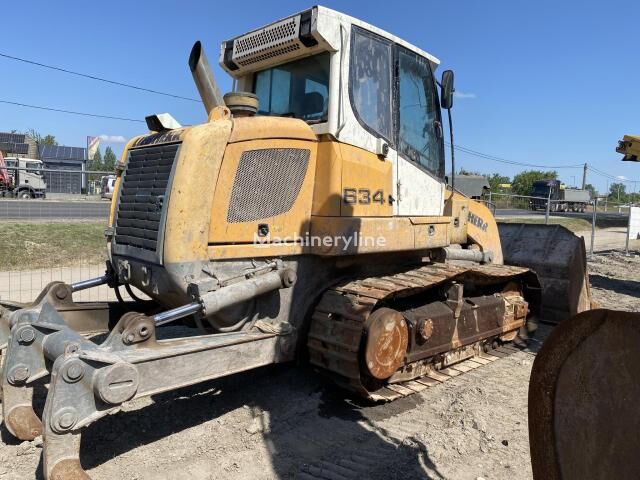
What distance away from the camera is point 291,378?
4840mm

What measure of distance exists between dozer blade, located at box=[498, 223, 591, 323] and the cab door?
263 cm

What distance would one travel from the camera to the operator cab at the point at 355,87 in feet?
13.6

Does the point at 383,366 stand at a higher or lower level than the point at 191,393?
higher

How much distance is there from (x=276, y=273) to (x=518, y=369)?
2.94 m

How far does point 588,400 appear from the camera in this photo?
170 centimetres

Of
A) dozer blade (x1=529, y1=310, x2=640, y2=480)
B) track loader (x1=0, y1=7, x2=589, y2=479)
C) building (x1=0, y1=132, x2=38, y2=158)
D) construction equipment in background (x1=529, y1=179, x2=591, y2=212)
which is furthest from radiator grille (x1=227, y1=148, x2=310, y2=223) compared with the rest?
building (x1=0, y1=132, x2=38, y2=158)

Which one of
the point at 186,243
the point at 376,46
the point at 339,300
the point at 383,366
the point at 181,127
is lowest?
the point at 383,366

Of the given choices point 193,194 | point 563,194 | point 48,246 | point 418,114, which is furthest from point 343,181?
point 563,194

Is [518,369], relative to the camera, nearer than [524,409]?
No

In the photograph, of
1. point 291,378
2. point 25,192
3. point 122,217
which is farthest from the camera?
point 25,192

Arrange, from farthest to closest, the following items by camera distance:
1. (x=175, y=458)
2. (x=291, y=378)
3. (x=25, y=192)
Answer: (x=25, y=192) < (x=291, y=378) < (x=175, y=458)

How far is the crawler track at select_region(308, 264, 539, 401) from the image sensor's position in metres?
4.00

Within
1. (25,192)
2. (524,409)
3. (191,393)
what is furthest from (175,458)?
(25,192)

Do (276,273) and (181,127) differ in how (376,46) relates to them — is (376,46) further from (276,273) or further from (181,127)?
(276,273)
